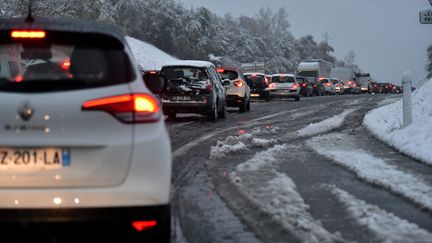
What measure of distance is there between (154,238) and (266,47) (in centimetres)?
8808

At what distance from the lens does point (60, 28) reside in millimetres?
4301

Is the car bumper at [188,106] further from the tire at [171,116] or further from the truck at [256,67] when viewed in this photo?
the truck at [256,67]

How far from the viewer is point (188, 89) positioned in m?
17.3

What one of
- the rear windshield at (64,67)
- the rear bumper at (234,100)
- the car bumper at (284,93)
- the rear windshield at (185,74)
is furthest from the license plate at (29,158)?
the car bumper at (284,93)

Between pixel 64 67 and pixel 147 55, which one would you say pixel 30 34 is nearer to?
pixel 64 67

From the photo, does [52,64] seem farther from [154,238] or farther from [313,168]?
[313,168]

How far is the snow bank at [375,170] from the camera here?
6926 mm

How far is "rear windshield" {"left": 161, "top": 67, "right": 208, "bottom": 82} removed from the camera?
57.2 ft

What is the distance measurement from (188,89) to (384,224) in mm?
12113

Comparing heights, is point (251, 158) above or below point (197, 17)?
below

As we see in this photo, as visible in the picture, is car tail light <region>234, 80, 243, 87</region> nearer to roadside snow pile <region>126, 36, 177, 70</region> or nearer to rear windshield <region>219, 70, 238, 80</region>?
rear windshield <region>219, 70, 238, 80</region>

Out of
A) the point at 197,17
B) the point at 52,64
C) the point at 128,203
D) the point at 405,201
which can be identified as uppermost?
the point at 197,17

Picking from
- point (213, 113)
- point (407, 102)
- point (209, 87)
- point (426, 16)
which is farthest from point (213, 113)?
point (426, 16)

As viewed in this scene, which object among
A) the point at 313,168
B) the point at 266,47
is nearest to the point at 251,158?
the point at 313,168
